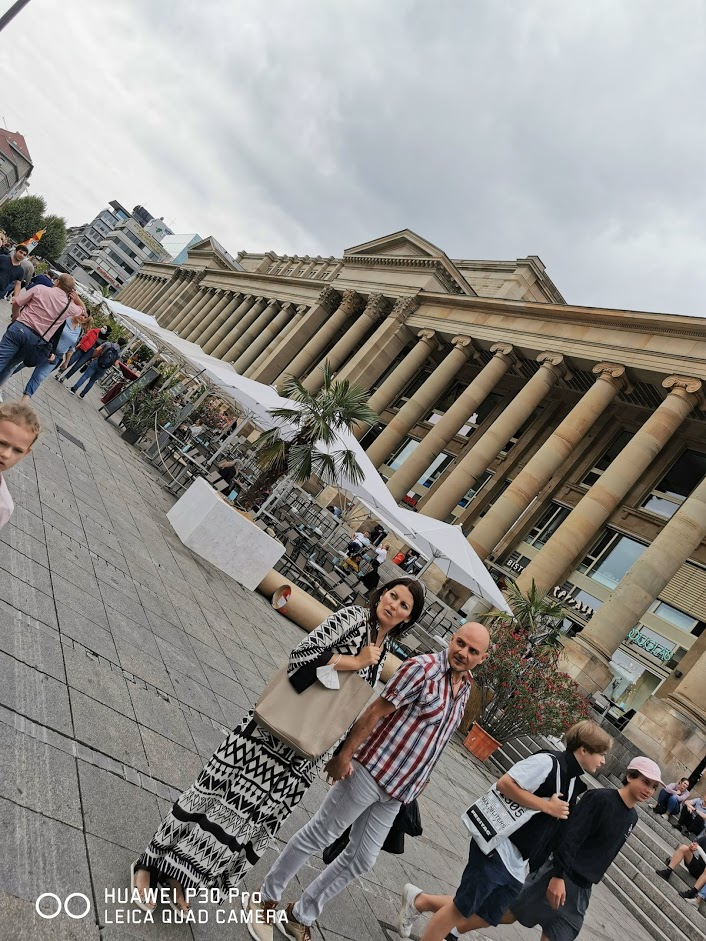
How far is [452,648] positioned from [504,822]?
1.12 metres

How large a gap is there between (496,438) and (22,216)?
343 ft

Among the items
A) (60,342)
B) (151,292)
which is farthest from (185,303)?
(60,342)

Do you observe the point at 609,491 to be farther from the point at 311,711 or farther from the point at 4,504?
the point at 4,504

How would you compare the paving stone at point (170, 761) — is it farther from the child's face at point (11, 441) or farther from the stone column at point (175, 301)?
the stone column at point (175, 301)

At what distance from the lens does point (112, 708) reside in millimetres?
3967

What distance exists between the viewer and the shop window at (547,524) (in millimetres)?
26891

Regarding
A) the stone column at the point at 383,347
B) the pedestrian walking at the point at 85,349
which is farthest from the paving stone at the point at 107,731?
the stone column at the point at 383,347

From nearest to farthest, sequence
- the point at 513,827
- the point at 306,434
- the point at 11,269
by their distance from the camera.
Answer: the point at 513,827, the point at 306,434, the point at 11,269

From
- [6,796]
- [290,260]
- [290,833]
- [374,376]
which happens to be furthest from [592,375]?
[290,260]

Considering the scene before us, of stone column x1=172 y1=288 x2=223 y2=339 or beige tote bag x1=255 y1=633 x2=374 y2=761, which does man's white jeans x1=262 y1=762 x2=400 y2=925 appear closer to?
beige tote bag x1=255 y1=633 x2=374 y2=761

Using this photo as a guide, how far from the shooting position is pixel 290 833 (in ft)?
14.9

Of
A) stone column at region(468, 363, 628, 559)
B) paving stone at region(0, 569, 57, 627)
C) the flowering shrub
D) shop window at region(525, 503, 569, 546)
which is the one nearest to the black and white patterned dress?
paving stone at region(0, 569, 57, 627)

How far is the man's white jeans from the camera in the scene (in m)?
3.16

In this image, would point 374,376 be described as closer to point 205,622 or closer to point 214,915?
point 205,622
